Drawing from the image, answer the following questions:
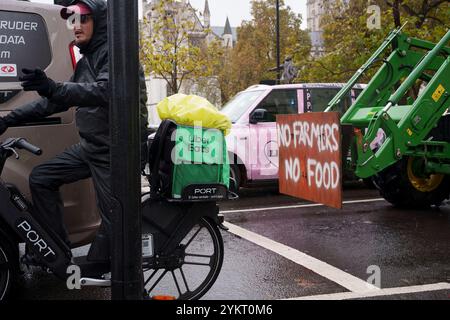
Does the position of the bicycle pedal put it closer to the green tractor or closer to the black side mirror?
the green tractor

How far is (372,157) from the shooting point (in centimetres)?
597

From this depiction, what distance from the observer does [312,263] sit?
5191mm

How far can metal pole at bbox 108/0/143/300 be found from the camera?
8.63 feet

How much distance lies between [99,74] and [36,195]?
3.17ft

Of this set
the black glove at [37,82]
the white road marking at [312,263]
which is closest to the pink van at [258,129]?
the white road marking at [312,263]

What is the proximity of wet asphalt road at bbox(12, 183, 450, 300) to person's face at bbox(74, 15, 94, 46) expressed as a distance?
6.39ft

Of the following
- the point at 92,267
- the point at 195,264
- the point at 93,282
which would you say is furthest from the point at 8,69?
the point at 195,264

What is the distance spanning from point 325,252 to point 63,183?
2873 millimetres

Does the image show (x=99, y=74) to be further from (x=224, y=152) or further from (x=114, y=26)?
(x=224, y=152)

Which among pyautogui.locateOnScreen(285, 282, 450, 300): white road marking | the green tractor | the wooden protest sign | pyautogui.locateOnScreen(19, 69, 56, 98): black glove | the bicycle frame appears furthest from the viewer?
the green tractor

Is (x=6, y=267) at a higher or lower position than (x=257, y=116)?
lower

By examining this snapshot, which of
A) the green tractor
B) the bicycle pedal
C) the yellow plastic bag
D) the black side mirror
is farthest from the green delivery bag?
the black side mirror

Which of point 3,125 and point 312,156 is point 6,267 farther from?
point 312,156

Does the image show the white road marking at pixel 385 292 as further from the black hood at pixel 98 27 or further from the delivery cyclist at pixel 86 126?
the black hood at pixel 98 27
